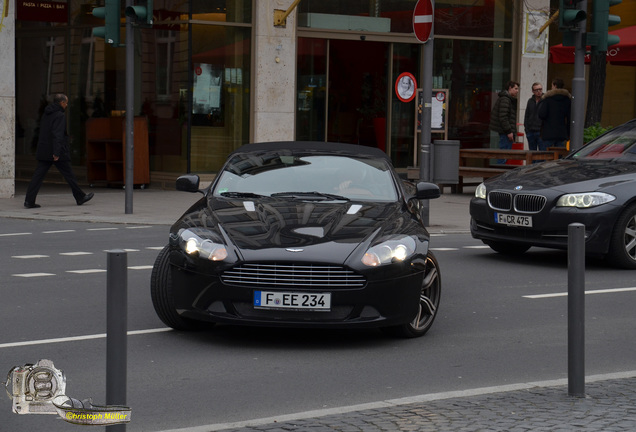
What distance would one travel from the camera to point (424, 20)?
15.9m

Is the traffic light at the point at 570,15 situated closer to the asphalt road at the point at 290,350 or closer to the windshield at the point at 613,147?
the windshield at the point at 613,147

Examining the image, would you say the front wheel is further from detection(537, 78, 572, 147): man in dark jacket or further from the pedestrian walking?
the pedestrian walking

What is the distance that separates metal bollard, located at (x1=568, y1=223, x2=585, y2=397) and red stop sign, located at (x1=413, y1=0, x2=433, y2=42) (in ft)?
33.9

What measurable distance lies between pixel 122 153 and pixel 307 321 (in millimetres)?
16518

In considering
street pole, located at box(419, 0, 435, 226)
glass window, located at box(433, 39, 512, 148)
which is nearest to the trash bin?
street pole, located at box(419, 0, 435, 226)

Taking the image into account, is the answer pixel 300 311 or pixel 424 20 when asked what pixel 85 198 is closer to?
pixel 424 20

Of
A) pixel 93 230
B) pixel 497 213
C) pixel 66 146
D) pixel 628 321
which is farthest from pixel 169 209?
pixel 628 321

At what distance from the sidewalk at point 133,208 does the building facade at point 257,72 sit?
1.19 metres

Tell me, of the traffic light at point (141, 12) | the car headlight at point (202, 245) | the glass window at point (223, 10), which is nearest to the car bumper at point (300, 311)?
the car headlight at point (202, 245)

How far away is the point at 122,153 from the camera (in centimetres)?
2325

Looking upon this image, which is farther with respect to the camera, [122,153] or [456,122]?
[456,122]

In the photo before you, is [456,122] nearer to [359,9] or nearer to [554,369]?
[359,9]

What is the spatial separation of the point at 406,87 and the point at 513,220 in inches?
528

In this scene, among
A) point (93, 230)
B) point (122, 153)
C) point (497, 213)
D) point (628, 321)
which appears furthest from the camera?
point (122, 153)
